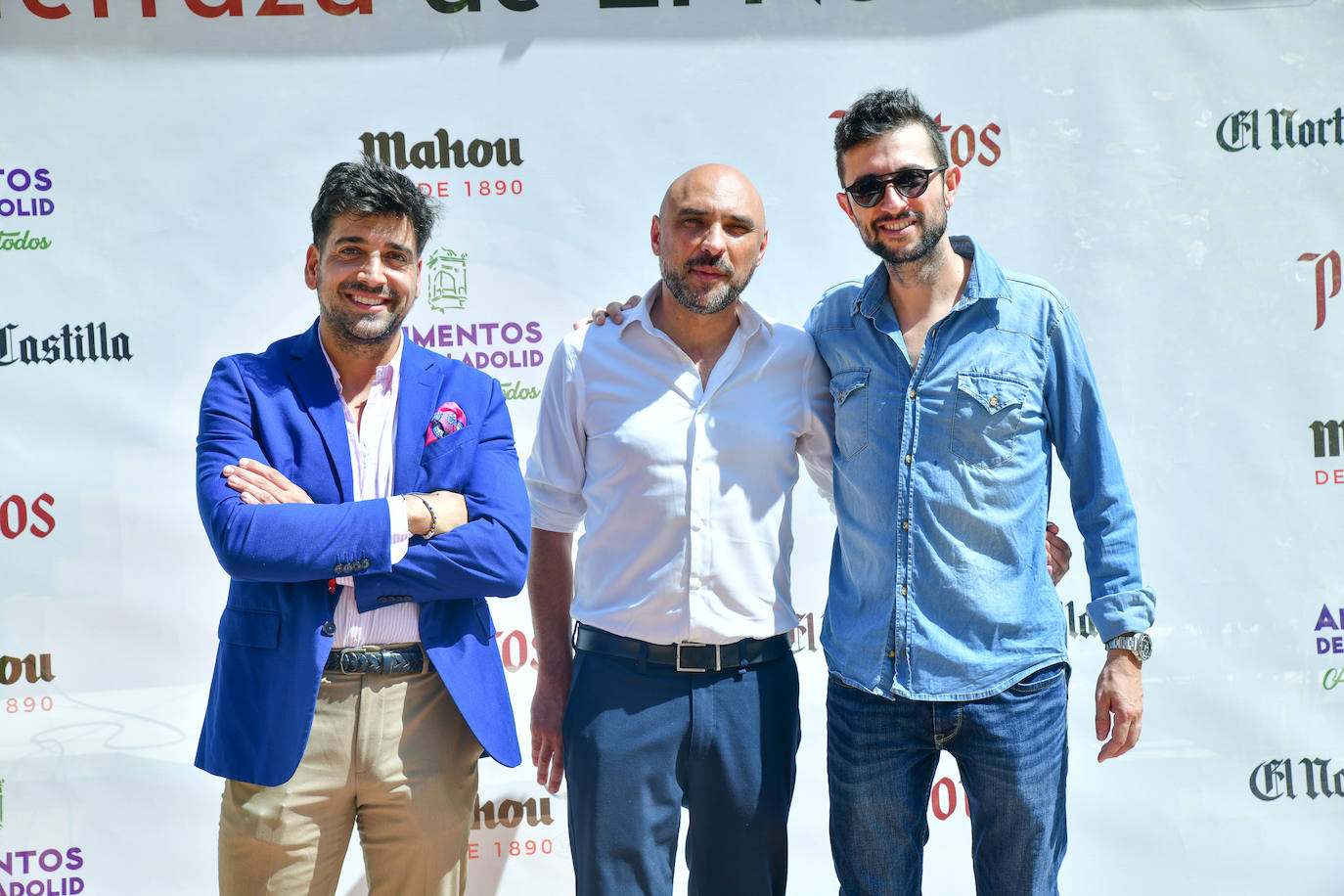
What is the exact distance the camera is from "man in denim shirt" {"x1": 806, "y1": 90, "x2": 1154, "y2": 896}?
2156 millimetres

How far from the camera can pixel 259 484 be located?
6.60 feet

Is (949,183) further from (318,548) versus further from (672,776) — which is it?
(318,548)

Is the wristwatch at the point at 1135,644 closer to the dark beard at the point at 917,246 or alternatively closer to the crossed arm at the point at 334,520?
the dark beard at the point at 917,246

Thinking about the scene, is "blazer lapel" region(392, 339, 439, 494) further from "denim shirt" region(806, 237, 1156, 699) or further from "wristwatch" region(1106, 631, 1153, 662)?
"wristwatch" region(1106, 631, 1153, 662)

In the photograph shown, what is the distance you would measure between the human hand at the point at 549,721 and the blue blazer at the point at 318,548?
0.21m

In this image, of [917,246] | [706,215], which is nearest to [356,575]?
[706,215]

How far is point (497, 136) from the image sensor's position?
3.08 m

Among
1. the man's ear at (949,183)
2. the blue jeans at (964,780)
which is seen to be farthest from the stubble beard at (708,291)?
the blue jeans at (964,780)

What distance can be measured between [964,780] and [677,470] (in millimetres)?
889

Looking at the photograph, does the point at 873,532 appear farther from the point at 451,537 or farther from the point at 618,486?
the point at 451,537

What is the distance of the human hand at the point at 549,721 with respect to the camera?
7.85 ft

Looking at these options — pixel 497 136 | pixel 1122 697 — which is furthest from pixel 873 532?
pixel 497 136

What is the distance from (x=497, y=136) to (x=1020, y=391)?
170cm

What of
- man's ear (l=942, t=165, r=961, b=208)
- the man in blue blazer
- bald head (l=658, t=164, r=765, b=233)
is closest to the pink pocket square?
the man in blue blazer
